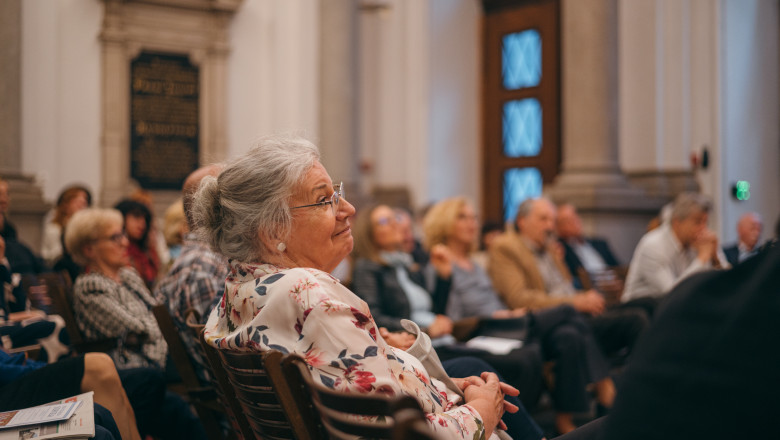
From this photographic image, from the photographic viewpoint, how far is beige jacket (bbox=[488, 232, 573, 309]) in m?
5.57

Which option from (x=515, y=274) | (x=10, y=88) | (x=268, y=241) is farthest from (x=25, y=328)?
(x=10, y=88)

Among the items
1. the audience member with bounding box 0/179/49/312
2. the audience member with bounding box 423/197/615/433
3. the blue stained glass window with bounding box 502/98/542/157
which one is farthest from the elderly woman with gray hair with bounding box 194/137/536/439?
the blue stained glass window with bounding box 502/98/542/157

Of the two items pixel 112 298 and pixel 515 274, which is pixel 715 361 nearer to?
pixel 112 298

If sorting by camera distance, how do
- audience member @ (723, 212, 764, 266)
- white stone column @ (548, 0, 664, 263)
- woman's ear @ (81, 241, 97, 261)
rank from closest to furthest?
1. woman's ear @ (81, 241, 97, 261)
2. audience member @ (723, 212, 764, 266)
3. white stone column @ (548, 0, 664, 263)

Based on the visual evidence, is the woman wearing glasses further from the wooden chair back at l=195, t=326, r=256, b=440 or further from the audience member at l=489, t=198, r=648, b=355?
the audience member at l=489, t=198, r=648, b=355

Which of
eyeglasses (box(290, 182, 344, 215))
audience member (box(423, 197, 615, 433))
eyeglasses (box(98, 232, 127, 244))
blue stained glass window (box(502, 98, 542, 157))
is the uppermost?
blue stained glass window (box(502, 98, 542, 157))

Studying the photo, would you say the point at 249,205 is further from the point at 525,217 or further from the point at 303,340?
the point at 525,217

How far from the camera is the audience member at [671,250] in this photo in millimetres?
6051

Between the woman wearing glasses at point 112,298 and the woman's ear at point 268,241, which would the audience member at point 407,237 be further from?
the woman's ear at point 268,241

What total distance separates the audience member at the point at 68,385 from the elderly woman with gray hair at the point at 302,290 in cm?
84

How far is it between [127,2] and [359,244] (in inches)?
302

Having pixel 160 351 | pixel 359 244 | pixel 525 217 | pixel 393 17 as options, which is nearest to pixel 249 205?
pixel 160 351

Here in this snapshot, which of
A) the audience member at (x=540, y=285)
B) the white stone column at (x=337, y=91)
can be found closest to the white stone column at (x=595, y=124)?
the audience member at (x=540, y=285)

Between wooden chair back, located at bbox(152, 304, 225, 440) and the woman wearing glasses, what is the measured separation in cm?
92
